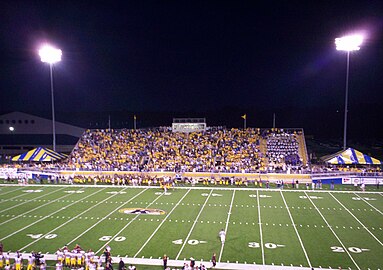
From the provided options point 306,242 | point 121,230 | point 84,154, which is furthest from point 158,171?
point 306,242

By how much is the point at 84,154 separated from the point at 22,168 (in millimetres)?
5890

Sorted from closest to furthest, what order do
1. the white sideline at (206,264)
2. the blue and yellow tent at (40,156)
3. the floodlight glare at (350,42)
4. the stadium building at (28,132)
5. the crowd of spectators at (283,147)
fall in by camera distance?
1. the white sideline at (206,264)
2. the floodlight glare at (350,42)
3. the crowd of spectators at (283,147)
4. the blue and yellow tent at (40,156)
5. the stadium building at (28,132)

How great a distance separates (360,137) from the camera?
78.8 meters

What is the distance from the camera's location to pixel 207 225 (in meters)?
17.5

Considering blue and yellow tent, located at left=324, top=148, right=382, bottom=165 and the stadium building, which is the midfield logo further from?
the stadium building

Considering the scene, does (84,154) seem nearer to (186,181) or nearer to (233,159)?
(186,181)

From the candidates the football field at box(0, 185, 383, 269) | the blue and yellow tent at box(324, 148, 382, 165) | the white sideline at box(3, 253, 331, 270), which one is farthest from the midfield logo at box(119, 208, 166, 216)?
the blue and yellow tent at box(324, 148, 382, 165)

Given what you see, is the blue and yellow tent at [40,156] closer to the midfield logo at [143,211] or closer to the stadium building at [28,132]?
the stadium building at [28,132]

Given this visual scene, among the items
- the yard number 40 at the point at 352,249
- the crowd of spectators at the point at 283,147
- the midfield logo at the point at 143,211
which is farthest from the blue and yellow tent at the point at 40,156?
the yard number 40 at the point at 352,249

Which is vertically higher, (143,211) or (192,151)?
(192,151)

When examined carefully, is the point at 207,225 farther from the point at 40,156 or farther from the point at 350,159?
the point at 40,156

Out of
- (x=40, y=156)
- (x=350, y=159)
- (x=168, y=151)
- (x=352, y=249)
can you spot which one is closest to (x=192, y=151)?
(x=168, y=151)

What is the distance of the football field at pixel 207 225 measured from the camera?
13.7m

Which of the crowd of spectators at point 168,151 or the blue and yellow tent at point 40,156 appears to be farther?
the blue and yellow tent at point 40,156
